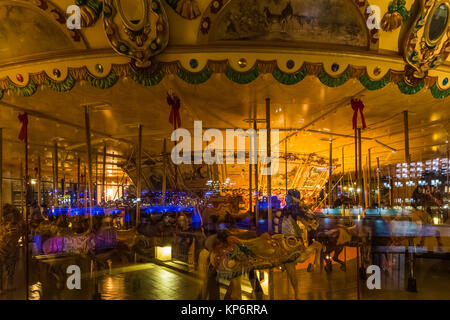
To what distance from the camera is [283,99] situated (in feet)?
13.8

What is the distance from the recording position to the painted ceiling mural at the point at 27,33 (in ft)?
9.20

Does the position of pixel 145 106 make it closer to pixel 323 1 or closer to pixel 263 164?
pixel 323 1

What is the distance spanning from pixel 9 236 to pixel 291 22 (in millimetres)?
4065

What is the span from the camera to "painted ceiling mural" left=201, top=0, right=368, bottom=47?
2723 millimetres

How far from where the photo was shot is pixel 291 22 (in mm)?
2824

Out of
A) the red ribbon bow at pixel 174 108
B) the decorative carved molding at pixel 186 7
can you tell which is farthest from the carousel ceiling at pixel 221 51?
the red ribbon bow at pixel 174 108

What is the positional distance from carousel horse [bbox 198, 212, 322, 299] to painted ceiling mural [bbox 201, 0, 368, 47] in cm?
193

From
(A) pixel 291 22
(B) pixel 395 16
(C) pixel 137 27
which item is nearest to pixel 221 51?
(A) pixel 291 22

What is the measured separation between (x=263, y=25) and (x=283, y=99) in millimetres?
1502

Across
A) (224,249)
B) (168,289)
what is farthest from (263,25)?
(168,289)

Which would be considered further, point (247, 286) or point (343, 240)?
point (343, 240)

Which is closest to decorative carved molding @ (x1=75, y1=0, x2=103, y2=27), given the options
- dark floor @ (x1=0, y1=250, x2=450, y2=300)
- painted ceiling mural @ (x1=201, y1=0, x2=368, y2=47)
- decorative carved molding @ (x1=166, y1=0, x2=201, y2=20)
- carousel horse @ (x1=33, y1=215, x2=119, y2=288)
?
decorative carved molding @ (x1=166, y1=0, x2=201, y2=20)

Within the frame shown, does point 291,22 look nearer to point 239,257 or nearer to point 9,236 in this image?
point 239,257

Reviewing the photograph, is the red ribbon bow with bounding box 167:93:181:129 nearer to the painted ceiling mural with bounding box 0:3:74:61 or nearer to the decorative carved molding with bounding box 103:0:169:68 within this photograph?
the decorative carved molding with bounding box 103:0:169:68
